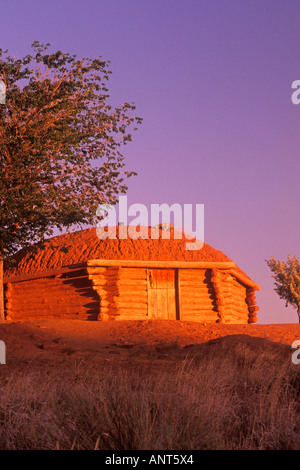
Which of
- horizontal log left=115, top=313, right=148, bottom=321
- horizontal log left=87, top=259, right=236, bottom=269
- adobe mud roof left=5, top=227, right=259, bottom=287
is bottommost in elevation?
horizontal log left=115, top=313, right=148, bottom=321

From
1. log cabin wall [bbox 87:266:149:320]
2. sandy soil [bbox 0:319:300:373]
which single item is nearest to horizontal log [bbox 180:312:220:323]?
log cabin wall [bbox 87:266:149:320]

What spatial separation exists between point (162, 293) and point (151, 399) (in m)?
19.0

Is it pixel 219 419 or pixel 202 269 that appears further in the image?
pixel 202 269

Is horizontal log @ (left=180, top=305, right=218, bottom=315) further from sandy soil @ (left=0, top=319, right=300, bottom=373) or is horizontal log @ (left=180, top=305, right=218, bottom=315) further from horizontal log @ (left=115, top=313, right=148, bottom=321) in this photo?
sandy soil @ (left=0, top=319, right=300, bottom=373)

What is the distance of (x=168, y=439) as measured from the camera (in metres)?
6.04

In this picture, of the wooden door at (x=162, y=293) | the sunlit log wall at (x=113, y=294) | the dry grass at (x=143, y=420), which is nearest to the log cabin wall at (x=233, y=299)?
the sunlit log wall at (x=113, y=294)

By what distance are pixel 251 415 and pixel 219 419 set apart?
2.45 ft

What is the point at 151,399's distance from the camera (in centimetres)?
761

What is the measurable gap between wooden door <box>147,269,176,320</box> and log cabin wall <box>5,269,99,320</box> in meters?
2.92

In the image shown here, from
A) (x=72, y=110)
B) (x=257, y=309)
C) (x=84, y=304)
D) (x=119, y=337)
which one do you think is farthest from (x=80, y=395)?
(x=257, y=309)

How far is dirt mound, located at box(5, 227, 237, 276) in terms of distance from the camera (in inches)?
1033

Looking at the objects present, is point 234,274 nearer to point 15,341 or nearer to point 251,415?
point 15,341

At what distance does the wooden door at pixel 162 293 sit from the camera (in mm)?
26297

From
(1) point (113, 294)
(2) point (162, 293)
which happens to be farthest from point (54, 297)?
(2) point (162, 293)
